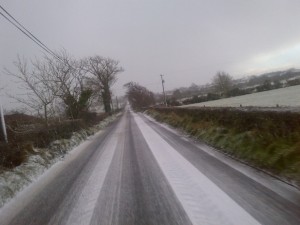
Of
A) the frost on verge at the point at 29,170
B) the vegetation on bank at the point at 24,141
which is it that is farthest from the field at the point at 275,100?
the vegetation on bank at the point at 24,141

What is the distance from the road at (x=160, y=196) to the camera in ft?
17.8

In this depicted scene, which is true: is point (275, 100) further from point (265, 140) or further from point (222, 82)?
point (222, 82)

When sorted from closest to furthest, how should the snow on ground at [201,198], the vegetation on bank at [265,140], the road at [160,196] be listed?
the snow on ground at [201,198]
the road at [160,196]
the vegetation on bank at [265,140]

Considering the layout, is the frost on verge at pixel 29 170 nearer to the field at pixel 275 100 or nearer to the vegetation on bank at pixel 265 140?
the vegetation on bank at pixel 265 140

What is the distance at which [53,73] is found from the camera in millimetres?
28000

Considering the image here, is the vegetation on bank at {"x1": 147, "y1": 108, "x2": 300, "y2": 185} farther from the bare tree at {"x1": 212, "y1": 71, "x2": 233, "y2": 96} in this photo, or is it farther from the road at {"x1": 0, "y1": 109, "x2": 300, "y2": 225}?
the bare tree at {"x1": 212, "y1": 71, "x2": 233, "y2": 96}

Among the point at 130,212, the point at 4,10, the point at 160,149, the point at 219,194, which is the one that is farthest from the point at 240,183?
the point at 4,10

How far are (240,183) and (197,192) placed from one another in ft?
3.51

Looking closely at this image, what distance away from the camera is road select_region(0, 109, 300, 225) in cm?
543

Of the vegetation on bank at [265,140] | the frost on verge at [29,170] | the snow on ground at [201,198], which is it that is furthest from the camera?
the frost on verge at [29,170]

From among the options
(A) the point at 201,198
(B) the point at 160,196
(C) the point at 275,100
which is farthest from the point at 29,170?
(C) the point at 275,100

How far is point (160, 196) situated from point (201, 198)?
2.88 ft

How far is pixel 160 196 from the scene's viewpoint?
6766 millimetres

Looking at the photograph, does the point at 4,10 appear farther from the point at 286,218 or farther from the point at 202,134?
the point at 286,218
